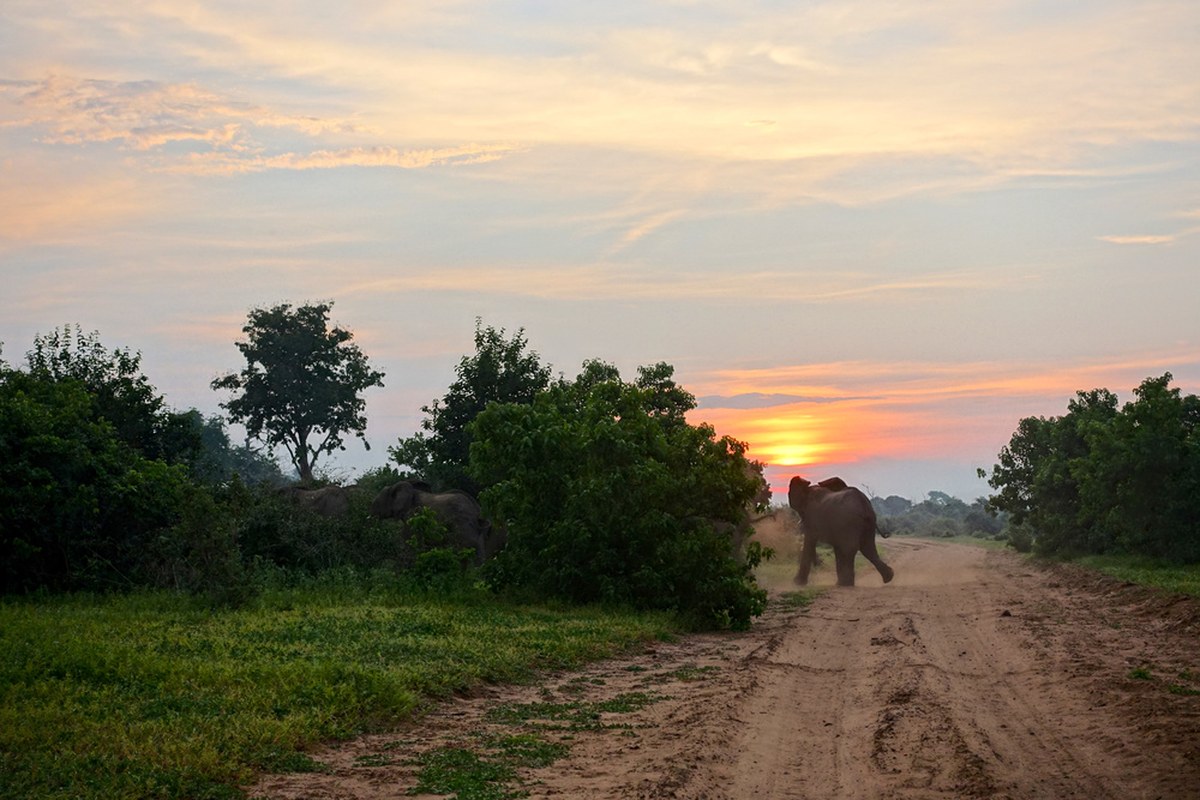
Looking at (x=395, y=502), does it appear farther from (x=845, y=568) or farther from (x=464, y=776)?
(x=464, y=776)

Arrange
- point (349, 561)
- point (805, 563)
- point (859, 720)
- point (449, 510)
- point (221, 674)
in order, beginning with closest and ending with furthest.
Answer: point (859, 720) < point (221, 674) < point (349, 561) < point (449, 510) < point (805, 563)

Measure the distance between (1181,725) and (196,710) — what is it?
8925 millimetres

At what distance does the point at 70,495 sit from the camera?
848 inches

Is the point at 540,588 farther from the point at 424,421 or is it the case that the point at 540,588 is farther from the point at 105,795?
the point at 424,421

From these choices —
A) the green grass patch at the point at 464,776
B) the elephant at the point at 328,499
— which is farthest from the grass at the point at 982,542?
the green grass patch at the point at 464,776

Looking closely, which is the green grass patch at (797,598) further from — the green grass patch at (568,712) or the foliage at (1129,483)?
the green grass patch at (568,712)

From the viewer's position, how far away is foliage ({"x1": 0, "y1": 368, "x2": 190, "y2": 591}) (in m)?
20.9

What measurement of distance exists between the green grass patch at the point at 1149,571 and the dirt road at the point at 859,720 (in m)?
4.08

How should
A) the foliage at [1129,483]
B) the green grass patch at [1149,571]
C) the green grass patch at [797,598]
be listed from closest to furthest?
the green grass patch at [1149,571] → the green grass patch at [797,598] → the foliage at [1129,483]

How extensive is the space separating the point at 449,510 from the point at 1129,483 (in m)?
19.0

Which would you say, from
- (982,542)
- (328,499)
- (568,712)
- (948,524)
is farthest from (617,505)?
(948,524)

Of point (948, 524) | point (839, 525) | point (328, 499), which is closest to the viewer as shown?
point (328, 499)

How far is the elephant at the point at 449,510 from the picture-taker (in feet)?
108

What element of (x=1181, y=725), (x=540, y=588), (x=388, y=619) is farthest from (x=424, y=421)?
(x=1181, y=725)
